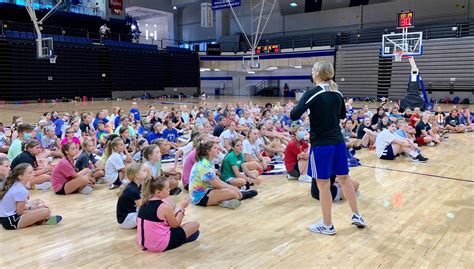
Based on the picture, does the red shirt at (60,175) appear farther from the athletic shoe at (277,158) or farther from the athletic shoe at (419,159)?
the athletic shoe at (419,159)

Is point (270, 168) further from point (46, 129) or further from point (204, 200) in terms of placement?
point (46, 129)

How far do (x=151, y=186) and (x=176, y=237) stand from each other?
0.61 meters

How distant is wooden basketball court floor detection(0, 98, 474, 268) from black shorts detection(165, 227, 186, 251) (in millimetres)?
80

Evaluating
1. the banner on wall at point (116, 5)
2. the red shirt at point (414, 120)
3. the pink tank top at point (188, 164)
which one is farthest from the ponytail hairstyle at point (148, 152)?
the banner on wall at point (116, 5)

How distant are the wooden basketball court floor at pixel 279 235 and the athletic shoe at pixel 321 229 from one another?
2.6 inches

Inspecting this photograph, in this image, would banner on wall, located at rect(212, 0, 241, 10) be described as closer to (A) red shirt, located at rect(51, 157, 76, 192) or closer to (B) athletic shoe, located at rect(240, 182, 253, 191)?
(B) athletic shoe, located at rect(240, 182, 253, 191)

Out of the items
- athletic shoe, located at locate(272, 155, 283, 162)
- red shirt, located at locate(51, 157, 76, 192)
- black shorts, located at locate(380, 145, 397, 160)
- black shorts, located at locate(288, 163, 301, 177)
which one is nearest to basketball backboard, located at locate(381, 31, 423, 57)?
black shorts, located at locate(380, 145, 397, 160)

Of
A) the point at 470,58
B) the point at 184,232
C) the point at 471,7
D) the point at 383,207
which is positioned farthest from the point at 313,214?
the point at 471,7

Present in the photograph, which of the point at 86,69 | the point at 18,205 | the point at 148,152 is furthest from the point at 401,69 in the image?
the point at 18,205

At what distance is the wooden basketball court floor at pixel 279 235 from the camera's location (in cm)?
358

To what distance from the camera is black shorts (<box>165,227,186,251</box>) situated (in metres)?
3.81

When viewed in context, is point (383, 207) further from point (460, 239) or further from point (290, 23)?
point (290, 23)

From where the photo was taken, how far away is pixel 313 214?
4.93 m

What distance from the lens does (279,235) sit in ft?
13.9
